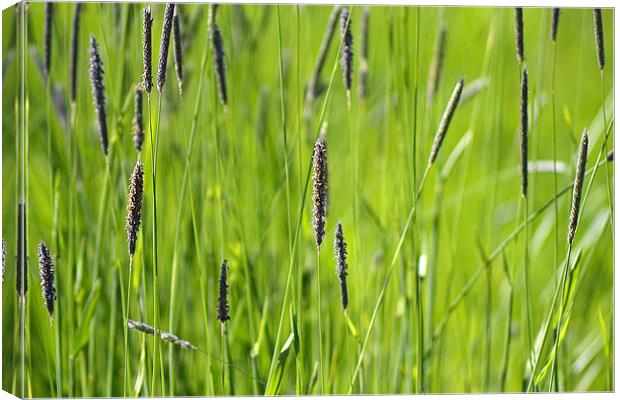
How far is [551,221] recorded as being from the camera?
160 centimetres

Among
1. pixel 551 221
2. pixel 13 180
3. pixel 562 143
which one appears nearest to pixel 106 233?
pixel 13 180

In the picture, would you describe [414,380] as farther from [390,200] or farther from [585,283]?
[585,283]

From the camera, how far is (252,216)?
1.46 metres

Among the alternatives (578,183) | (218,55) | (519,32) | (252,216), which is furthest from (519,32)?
(252,216)

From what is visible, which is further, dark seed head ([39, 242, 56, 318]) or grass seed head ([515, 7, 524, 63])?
grass seed head ([515, 7, 524, 63])

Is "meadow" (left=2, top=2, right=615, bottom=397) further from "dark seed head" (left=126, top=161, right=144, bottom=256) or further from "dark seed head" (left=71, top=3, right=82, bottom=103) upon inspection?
"dark seed head" (left=126, top=161, right=144, bottom=256)

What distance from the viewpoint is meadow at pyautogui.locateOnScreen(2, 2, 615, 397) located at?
46.5 inches

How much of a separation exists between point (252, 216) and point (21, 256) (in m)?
0.42

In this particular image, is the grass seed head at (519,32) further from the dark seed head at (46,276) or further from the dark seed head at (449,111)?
the dark seed head at (46,276)

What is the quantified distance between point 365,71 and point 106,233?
0.49 meters

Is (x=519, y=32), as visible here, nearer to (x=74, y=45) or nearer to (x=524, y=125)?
(x=524, y=125)

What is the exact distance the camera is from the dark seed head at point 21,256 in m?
1.14

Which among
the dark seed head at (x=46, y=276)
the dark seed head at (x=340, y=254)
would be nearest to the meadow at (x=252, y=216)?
the dark seed head at (x=46, y=276)

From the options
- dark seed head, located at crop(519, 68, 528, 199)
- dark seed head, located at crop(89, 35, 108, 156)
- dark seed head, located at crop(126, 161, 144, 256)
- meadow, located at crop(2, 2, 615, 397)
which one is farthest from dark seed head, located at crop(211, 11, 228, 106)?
dark seed head, located at crop(519, 68, 528, 199)
